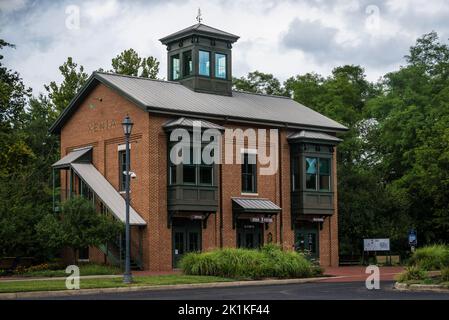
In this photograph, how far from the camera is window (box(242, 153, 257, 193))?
4491cm

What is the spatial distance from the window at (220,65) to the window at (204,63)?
0.59 m

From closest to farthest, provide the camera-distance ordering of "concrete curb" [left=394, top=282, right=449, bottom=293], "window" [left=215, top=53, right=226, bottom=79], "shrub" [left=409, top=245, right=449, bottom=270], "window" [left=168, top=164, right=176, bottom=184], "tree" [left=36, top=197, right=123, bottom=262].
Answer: "concrete curb" [left=394, top=282, right=449, bottom=293], "shrub" [left=409, top=245, right=449, bottom=270], "tree" [left=36, top=197, right=123, bottom=262], "window" [left=168, top=164, right=176, bottom=184], "window" [left=215, top=53, right=226, bottom=79]

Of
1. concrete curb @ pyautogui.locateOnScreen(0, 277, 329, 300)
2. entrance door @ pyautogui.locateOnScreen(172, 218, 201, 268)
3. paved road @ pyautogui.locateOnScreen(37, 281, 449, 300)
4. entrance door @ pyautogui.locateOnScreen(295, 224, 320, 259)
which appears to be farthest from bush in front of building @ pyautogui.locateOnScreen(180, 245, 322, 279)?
entrance door @ pyautogui.locateOnScreen(295, 224, 320, 259)

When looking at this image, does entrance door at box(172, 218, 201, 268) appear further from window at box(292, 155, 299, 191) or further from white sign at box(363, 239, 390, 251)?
white sign at box(363, 239, 390, 251)

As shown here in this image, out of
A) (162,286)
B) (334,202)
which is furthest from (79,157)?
(162,286)

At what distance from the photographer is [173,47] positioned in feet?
157

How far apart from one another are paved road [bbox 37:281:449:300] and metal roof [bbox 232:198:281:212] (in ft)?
44.1

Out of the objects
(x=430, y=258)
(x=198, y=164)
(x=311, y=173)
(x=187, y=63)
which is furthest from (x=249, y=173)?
(x=430, y=258)

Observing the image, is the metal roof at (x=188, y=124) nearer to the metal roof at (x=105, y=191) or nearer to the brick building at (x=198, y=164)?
the brick building at (x=198, y=164)

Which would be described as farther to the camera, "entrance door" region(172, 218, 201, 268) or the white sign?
the white sign

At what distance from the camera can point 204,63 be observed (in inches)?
1854

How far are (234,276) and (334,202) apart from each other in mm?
15360

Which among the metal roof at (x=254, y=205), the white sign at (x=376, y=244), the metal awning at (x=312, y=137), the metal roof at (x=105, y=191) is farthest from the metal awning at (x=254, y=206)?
the white sign at (x=376, y=244)
